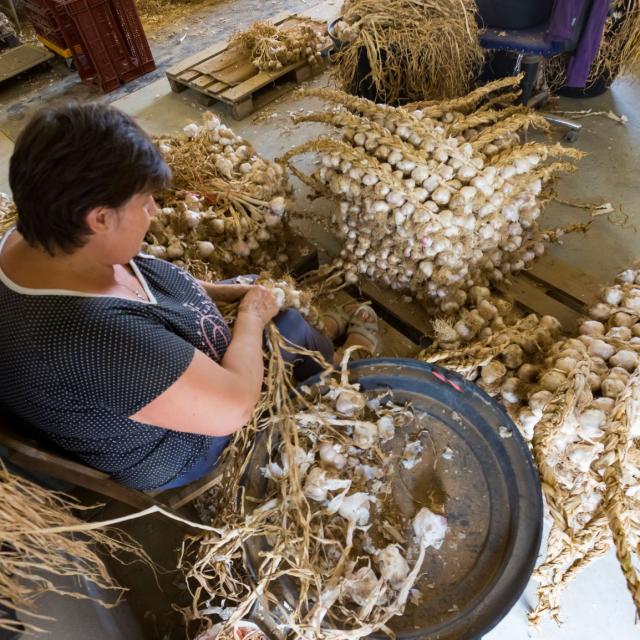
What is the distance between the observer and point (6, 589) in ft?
3.02

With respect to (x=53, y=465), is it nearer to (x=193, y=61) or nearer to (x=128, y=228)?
(x=128, y=228)

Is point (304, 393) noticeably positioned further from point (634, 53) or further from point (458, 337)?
point (634, 53)

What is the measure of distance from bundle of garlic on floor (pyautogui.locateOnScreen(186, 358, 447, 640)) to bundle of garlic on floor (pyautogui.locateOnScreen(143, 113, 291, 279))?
814 mm

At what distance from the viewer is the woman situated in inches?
38.3

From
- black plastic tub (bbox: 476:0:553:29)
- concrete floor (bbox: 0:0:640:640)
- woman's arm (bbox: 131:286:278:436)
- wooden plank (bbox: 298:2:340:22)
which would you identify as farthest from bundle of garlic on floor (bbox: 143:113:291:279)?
wooden plank (bbox: 298:2:340:22)

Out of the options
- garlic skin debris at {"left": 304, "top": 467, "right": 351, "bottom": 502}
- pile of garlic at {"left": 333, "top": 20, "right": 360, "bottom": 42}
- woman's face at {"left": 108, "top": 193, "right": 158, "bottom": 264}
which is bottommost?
garlic skin debris at {"left": 304, "top": 467, "right": 351, "bottom": 502}

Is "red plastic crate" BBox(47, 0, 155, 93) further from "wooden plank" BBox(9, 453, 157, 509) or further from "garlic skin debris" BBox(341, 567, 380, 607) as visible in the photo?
"garlic skin debris" BBox(341, 567, 380, 607)

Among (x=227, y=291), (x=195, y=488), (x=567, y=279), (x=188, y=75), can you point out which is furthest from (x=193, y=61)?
(x=195, y=488)

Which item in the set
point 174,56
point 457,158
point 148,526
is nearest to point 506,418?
point 457,158

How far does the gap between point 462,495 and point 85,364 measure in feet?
3.27

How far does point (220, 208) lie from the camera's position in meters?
2.15

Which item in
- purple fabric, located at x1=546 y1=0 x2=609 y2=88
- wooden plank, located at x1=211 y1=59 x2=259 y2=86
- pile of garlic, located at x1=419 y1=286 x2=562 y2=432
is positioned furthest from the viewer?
wooden plank, located at x1=211 y1=59 x2=259 y2=86

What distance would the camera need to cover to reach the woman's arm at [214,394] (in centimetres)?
108

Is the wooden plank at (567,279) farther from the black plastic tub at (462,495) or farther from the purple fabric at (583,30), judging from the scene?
the purple fabric at (583,30)
